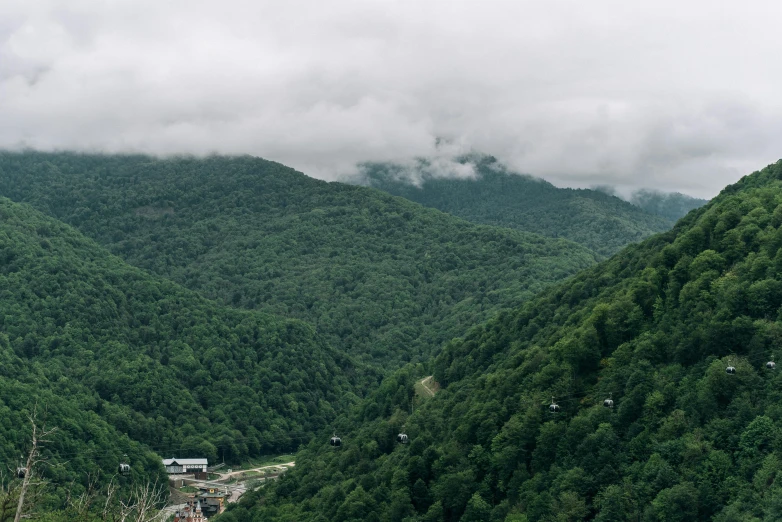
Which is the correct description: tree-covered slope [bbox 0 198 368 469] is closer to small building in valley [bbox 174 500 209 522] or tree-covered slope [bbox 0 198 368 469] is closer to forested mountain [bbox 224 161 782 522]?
small building in valley [bbox 174 500 209 522]

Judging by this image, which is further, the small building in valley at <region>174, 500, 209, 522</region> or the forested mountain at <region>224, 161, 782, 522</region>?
the small building in valley at <region>174, 500, 209, 522</region>

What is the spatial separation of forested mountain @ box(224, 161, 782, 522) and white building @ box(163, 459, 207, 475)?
49.4 meters

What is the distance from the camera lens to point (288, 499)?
362ft

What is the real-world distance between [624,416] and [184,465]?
101 m

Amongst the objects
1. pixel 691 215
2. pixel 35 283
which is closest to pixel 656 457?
pixel 691 215

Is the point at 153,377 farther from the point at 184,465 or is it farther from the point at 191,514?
the point at 191,514

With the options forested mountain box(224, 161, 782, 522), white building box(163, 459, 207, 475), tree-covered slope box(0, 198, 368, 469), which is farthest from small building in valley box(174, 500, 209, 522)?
tree-covered slope box(0, 198, 368, 469)

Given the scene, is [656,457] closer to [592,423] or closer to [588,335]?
[592,423]

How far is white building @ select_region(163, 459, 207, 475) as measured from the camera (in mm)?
158500

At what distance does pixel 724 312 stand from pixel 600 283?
35.5 meters

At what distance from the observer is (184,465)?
525ft

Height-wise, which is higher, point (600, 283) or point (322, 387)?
point (600, 283)

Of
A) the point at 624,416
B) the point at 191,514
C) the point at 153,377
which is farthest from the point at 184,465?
the point at 624,416

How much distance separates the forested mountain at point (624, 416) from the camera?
65438 mm
